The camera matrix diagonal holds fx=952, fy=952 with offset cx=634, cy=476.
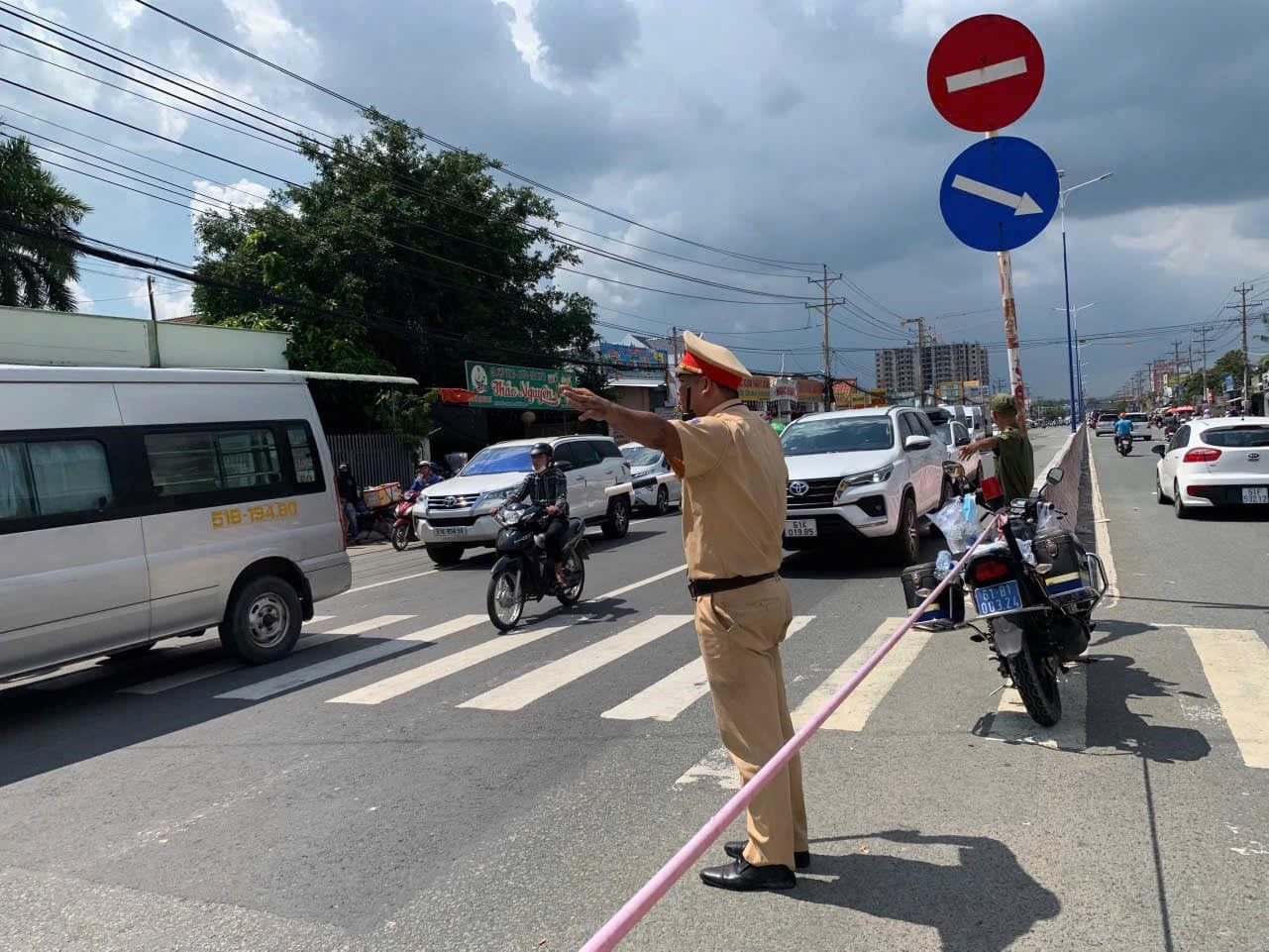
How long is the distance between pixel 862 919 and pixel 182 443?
20.4ft

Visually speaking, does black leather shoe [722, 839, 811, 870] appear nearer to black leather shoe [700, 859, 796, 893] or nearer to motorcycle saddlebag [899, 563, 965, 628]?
black leather shoe [700, 859, 796, 893]

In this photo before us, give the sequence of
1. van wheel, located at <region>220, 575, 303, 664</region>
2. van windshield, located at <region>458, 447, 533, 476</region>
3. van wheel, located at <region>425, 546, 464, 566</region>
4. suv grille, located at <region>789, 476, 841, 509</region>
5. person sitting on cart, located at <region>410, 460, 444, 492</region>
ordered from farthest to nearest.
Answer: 1. person sitting on cart, located at <region>410, 460, 444, 492</region>
2. van windshield, located at <region>458, 447, 533, 476</region>
3. van wheel, located at <region>425, 546, 464, 566</region>
4. suv grille, located at <region>789, 476, 841, 509</region>
5. van wheel, located at <region>220, 575, 303, 664</region>

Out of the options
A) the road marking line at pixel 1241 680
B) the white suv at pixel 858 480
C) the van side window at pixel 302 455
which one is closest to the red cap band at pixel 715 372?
the road marking line at pixel 1241 680

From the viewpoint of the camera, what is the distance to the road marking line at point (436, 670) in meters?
6.43

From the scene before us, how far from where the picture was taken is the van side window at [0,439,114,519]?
6168mm

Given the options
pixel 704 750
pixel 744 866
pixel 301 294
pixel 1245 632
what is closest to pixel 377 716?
pixel 704 750

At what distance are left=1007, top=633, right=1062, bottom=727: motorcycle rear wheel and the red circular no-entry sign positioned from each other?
384cm

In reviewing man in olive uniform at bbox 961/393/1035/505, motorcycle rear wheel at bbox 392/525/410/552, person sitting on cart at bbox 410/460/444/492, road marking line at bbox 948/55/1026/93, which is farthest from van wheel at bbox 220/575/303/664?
person sitting on cart at bbox 410/460/444/492

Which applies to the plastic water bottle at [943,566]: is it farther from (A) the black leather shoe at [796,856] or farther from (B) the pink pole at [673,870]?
(B) the pink pole at [673,870]

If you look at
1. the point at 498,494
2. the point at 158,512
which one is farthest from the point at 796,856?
the point at 498,494

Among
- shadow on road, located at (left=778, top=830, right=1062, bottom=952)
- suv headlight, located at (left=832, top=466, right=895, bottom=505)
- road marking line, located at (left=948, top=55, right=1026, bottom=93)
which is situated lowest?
shadow on road, located at (left=778, top=830, right=1062, bottom=952)

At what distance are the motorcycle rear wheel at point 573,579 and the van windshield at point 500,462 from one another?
4.74 m

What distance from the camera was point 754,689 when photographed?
3283mm

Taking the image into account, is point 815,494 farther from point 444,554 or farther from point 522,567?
point 444,554
